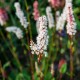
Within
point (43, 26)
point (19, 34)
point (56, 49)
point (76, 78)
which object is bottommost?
point (76, 78)

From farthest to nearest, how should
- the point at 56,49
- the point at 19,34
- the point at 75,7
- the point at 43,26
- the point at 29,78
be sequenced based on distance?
1. the point at 75,7
2. the point at 56,49
3. the point at 29,78
4. the point at 19,34
5. the point at 43,26

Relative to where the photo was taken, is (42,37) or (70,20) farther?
(70,20)

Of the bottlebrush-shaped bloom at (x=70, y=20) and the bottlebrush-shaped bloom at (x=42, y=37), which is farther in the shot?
the bottlebrush-shaped bloom at (x=70, y=20)

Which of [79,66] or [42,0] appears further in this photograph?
[42,0]

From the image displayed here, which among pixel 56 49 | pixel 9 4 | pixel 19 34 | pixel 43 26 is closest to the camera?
pixel 43 26

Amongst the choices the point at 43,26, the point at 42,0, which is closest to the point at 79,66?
the point at 42,0

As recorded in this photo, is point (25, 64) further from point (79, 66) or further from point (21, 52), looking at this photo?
point (79, 66)

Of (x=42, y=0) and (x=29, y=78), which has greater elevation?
(x=42, y=0)

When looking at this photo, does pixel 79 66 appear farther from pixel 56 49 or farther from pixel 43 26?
pixel 43 26

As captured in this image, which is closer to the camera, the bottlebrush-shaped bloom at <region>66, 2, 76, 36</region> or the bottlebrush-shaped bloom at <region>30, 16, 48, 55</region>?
the bottlebrush-shaped bloom at <region>30, 16, 48, 55</region>

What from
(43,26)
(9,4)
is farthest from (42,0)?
(43,26)
